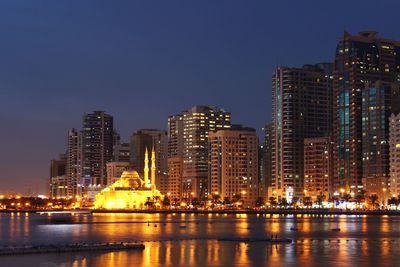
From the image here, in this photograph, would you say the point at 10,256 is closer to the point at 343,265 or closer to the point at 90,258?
the point at 90,258

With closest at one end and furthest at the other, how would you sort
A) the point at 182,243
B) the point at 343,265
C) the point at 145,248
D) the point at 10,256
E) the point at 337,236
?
1. the point at 343,265
2. the point at 10,256
3. the point at 145,248
4. the point at 182,243
5. the point at 337,236

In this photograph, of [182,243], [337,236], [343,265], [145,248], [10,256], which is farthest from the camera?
[337,236]

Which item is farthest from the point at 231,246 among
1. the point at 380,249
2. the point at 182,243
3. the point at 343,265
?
→ the point at 343,265

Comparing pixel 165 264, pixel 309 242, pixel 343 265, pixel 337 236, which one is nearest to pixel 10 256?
pixel 165 264

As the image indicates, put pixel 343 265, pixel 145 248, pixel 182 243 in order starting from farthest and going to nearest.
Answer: pixel 182 243 < pixel 145 248 < pixel 343 265

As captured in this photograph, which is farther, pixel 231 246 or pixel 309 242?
pixel 309 242

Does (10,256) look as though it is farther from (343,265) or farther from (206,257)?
(343,265)

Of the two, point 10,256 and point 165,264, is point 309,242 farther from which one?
point 10,256

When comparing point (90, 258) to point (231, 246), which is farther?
point (231, 246)

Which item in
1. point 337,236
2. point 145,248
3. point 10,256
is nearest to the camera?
point 10,256

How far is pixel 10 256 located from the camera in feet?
255

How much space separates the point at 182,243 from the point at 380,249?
24.6 meters

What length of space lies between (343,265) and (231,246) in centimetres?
2289

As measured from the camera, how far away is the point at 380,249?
8938 centimetres
